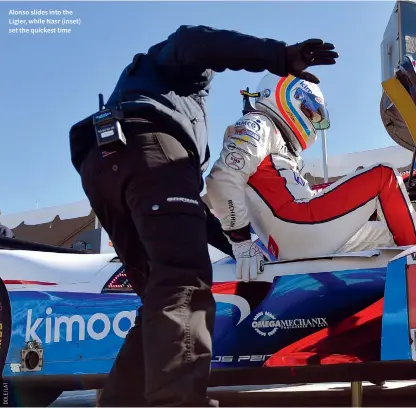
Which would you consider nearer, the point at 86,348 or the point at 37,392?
the point at 86,348

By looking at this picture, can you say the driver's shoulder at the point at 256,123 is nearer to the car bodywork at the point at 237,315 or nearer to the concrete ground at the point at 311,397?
the car bodywork at the point at 237,315

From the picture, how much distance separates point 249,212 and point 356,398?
967 mm

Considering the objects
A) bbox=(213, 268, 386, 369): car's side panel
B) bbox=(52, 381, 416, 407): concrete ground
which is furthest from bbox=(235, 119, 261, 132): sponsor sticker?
bbox=(52, 381, 416, 407): concrete ground

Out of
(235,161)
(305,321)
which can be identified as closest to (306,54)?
(235,161)

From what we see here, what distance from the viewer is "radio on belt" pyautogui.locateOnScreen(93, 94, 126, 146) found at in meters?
1.58

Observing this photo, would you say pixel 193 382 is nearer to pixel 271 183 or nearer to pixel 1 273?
pixel 271 183

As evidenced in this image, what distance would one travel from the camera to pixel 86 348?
254cm

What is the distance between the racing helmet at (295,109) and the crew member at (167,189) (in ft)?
3.70

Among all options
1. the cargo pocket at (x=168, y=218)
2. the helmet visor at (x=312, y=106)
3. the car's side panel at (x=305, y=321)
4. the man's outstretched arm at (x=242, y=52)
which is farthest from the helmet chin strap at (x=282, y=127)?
the cargo pocket at (x=168, y=218)

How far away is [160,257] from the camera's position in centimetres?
145

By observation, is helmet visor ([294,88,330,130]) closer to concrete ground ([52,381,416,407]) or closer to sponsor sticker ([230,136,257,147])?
sponsor sticker ([230,136,257,147])

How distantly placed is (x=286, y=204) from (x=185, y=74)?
106cm

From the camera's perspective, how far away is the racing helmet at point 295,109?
2.95m

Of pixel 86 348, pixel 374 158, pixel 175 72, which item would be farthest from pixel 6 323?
pixel 374 158
